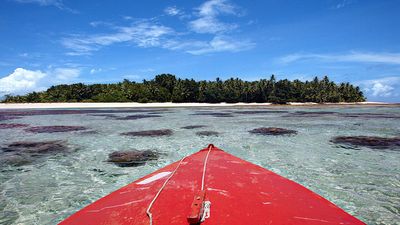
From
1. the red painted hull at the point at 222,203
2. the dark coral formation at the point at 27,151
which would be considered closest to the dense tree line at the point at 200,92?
the dark coral formation at the point at 27,151

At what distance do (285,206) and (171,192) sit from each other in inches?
60.9

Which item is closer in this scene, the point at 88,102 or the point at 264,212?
the point at 264,212

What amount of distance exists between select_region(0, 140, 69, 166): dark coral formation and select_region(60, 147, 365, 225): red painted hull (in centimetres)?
768

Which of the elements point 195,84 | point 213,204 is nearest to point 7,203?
point 213,204

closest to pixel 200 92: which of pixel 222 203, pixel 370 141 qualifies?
pixel 370 141

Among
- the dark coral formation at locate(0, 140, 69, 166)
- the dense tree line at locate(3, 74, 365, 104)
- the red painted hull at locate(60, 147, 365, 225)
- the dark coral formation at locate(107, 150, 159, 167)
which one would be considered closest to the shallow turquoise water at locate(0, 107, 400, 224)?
the dark coral formation at locate(107, 150, 159, 167)

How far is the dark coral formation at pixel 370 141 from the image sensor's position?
41.8 feet

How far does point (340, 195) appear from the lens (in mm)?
6492

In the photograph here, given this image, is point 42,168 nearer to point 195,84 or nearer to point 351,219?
point 351,219

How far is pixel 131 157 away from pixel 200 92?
253 ft

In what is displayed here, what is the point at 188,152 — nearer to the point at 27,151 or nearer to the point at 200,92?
the point at 27,151

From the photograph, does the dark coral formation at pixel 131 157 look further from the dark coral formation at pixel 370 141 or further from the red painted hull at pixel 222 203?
the dark coral formation at pixel 370 141

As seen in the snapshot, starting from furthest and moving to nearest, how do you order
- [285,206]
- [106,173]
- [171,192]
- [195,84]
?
1. [195,84]
2. [106,173]
3. [171,192]
4. [285,206]

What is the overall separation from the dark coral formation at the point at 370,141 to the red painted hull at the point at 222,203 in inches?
402
